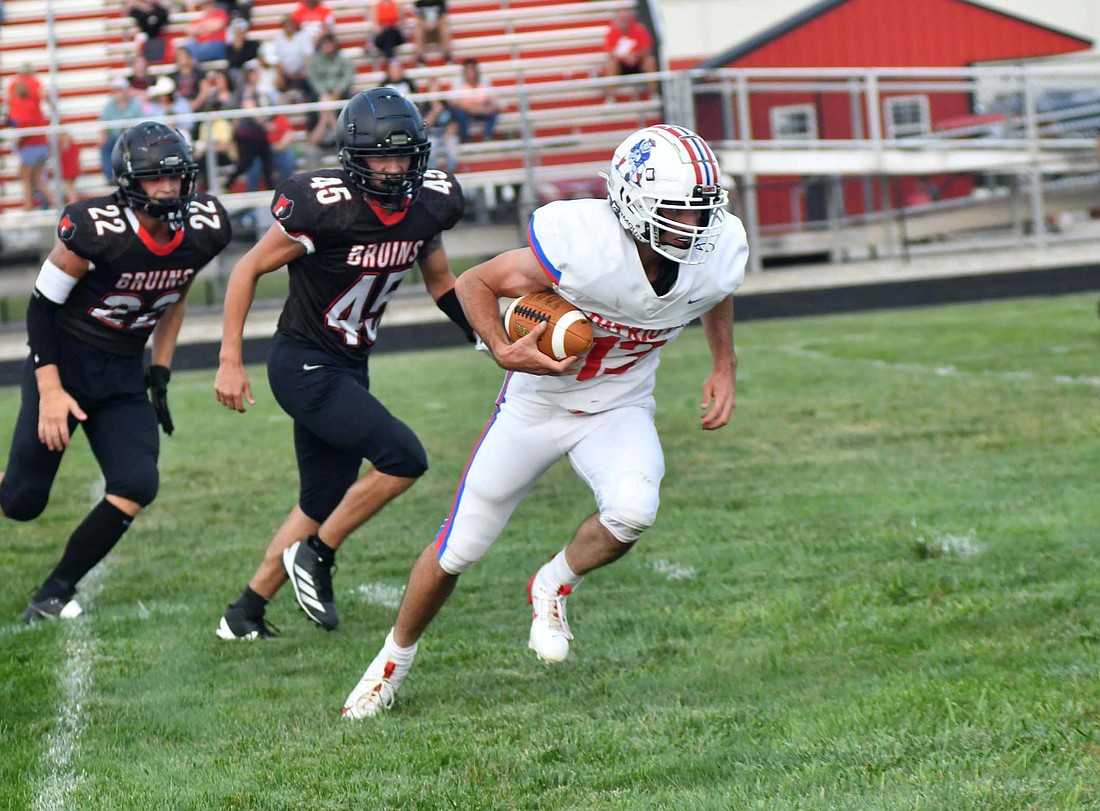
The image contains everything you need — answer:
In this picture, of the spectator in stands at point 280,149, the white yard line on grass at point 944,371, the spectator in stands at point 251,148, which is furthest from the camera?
the spectator in stands at point 280,149

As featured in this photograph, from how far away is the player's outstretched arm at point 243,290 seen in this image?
15.3ft

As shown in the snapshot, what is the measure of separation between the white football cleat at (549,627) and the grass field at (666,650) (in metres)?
0.13

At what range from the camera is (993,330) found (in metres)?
12.5

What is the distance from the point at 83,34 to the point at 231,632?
54.6 feet

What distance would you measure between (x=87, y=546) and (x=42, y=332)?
2.55 ft

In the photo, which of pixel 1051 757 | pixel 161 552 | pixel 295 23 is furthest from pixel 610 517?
pixel 295 23

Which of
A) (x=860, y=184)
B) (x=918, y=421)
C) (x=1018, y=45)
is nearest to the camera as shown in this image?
(x=918, y=421)

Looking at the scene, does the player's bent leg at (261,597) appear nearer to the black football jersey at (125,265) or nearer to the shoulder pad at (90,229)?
the black football jersey at (125,265)

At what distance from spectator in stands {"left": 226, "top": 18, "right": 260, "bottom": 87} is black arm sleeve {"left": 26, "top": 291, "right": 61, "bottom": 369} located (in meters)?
12.2

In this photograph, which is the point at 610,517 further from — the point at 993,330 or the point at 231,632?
the point at 993,330

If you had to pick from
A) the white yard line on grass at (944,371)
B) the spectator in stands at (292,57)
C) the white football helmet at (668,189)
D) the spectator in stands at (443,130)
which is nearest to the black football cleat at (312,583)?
the white football helmet at (668,189)

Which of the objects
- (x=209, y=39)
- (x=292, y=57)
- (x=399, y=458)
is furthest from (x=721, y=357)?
(x=209, y=39)

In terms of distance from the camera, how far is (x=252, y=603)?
197 inches

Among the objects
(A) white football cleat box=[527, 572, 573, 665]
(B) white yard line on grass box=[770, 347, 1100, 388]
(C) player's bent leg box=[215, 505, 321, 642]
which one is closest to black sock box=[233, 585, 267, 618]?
(C) player's bent leg box=[215, 505, 321, 642]
